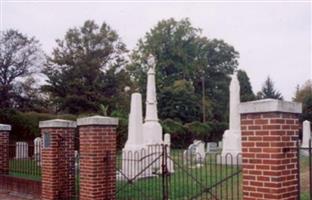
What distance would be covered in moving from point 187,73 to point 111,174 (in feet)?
147

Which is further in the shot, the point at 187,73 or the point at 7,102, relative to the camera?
the point at 187,73

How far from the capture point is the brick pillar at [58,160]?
961cm

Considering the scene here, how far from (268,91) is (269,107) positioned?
58.2 meters

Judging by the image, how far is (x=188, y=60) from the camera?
5422 cm

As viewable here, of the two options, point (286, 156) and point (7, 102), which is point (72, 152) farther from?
point (7, 102)

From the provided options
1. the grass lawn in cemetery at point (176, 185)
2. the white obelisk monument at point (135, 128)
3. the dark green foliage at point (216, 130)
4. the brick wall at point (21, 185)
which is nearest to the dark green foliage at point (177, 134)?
the dark green foliage at point (216, 130)

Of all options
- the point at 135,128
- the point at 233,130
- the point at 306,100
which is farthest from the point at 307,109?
the point at 135,128

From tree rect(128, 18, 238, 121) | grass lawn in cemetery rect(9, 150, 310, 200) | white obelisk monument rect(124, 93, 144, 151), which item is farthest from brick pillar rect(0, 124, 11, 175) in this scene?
tree rect(128, 18, 238, 121)

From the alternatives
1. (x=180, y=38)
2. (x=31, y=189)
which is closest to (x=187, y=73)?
(x=180, y=38)

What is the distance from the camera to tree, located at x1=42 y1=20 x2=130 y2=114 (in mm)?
41562

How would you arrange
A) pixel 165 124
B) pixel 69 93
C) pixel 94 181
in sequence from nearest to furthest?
pixel 94 181
pixel 165 124
pixel 69 93

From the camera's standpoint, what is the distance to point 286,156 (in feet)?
Answer: 17.9

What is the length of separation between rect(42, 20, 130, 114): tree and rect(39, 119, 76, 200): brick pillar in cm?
3121

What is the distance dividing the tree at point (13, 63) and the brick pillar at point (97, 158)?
30.5 metres
